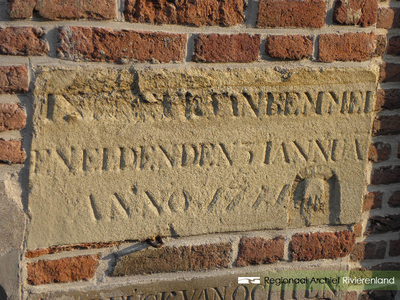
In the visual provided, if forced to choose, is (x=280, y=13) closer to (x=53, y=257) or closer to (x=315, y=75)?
(x=315, y=75)

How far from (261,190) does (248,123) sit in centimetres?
25

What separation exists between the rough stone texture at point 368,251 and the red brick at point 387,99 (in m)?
0.57

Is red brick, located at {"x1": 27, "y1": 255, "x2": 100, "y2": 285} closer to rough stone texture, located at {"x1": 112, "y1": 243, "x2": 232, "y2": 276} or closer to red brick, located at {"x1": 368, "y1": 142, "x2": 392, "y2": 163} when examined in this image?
rough stone texture, located at {"x1": 112, "y1": 243, "x2": 232, "y2": 276}

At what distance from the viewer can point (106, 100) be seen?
4.19 ft

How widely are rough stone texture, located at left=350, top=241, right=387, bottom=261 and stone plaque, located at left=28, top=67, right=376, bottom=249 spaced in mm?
173

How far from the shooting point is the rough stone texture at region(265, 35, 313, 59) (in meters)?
1.36

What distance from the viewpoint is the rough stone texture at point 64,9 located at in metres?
1.14

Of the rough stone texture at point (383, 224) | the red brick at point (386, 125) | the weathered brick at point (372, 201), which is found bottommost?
the rough stone texture at point (383, 224)

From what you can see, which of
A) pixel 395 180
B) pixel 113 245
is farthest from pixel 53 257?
pixel 395 180

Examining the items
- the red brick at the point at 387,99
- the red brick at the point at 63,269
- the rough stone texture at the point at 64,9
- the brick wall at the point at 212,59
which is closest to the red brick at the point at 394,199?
the brick wall at the point at 212,59

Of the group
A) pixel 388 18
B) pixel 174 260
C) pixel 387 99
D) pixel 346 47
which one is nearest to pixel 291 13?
pixel 346 47

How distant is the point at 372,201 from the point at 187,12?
1.06 meters

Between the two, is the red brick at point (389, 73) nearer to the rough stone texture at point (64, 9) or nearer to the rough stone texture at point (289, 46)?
the rough stone texture at point (289, 46)

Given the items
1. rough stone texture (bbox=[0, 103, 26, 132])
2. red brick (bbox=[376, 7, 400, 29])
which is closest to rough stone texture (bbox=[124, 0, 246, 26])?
rough stone texture (bbox=[0, 103, 26, 132])
